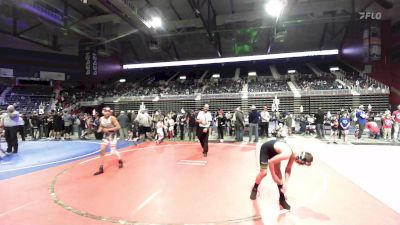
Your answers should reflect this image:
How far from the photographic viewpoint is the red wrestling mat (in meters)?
3.91

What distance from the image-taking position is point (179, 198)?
4.80 meters

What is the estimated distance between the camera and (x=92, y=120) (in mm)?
16125

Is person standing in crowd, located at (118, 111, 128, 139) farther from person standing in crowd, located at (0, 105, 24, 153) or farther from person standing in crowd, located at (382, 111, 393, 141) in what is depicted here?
person standing in crowd, located at (382, 111, 393, 141)

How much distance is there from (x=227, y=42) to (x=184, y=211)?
2652cm

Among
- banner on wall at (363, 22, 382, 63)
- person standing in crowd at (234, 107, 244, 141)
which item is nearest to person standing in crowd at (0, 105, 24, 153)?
person standing in crowd at (234, 107, 244, 141)

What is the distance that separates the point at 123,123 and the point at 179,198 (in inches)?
372

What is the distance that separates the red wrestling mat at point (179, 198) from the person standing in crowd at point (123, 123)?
19.9 feet

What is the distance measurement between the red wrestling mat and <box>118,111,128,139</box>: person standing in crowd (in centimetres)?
607

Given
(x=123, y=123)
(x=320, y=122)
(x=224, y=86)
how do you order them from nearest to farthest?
(x=320, y=122)
(x=123, y=123)
(x=224, y=86)

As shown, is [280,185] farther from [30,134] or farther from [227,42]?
[227,42]

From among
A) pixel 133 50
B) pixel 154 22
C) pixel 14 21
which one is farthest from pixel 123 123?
pixel 133 50

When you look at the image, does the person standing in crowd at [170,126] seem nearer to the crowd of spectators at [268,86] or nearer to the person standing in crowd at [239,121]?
the person standing in crowd at [239,121]

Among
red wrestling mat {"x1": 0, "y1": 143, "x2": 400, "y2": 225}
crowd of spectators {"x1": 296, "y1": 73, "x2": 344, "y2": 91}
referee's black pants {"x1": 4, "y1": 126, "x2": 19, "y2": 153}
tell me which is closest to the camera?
red wrestling mat {"x1": 0, "y1": 143, "x2": 400, "y2": 225}

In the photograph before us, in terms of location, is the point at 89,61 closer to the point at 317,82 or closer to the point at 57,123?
the point at 57,123
